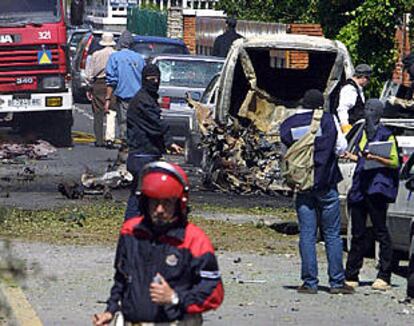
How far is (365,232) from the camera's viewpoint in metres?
13.0

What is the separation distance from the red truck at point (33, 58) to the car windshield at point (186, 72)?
1.83m

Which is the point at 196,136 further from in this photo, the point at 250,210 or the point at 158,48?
the point at 158,48

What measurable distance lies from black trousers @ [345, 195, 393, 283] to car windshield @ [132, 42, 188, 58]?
22.8 m

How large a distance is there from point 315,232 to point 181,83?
1419cm

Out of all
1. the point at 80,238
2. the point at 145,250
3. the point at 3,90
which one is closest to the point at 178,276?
the point at 145,250

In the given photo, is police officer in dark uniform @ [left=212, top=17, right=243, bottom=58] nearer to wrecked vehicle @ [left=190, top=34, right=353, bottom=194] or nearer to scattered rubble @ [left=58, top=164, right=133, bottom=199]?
wrecked vehicle @ [left=190, top=34, right=353, bottom=194]

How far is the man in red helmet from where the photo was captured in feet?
20.6

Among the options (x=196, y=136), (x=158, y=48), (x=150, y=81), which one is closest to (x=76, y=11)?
(x=196, y=136)

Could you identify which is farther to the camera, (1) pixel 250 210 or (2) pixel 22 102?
(2) pixel 22 102

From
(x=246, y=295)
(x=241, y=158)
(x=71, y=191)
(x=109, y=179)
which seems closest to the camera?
(x=246, y=295)

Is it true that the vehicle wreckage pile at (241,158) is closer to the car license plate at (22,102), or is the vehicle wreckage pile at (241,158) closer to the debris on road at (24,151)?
the debris on road at (24,151)

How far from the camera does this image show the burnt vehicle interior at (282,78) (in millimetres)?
20938

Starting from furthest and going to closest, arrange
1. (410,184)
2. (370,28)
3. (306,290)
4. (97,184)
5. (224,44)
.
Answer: (224,44) → (370,28) → (97,184) → (410,184) → (306,290)

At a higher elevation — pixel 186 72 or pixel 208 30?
pixel 186 72
